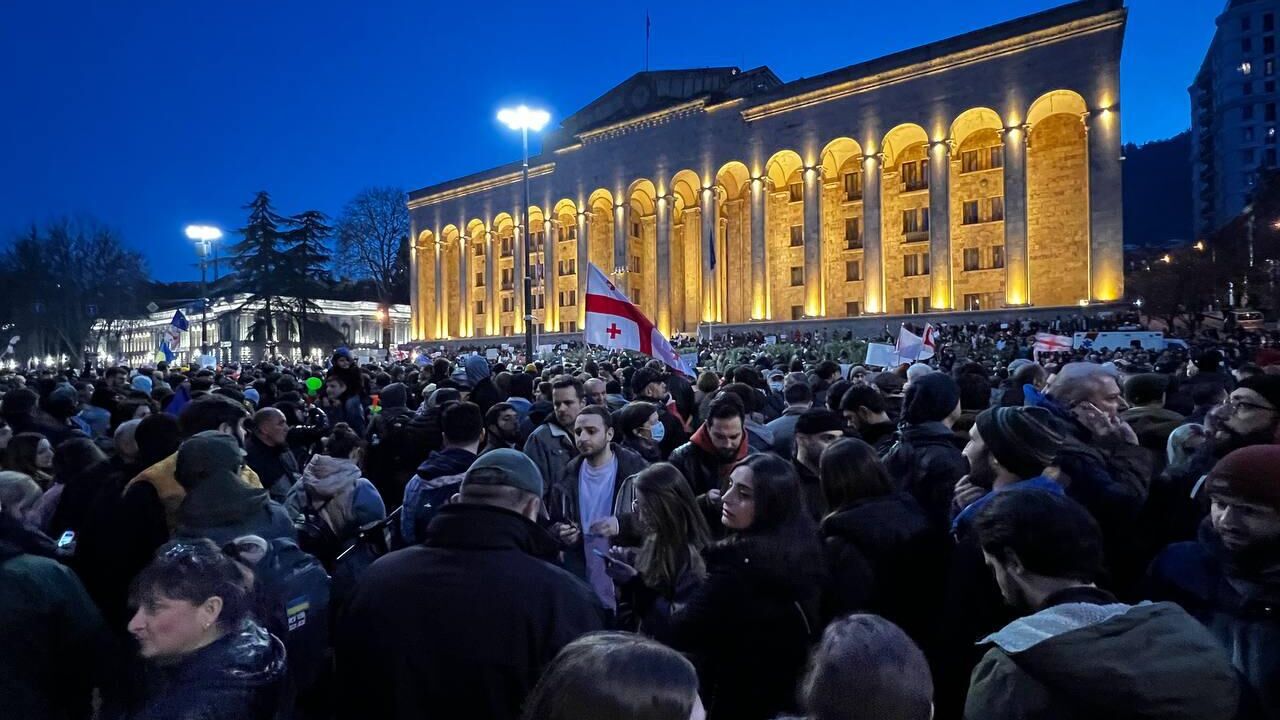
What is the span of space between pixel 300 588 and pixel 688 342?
36.7 m

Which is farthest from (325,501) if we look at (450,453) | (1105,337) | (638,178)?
(638,178)

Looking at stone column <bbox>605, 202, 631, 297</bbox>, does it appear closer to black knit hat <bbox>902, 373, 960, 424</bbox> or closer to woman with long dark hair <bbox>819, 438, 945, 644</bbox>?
black knit hat <bbox>902, 373, 960, 424</bbox>

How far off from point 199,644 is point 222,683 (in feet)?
0.51

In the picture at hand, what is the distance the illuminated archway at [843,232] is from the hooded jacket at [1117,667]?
139 feet

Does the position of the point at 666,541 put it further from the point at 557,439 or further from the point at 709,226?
the point at 709,226

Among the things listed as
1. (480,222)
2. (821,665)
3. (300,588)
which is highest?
(480,222)

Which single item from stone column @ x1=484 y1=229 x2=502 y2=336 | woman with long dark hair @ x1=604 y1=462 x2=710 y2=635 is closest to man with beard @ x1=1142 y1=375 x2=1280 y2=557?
woman with long dark hair @ x1=604 y1=462 x2=710 y2=635

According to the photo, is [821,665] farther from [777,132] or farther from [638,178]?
[638,178]

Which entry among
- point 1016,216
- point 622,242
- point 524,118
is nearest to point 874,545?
point 524,118

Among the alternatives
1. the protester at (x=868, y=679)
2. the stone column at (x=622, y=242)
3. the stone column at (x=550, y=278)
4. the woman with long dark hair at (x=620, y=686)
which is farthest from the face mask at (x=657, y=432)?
the stone column at (x=550, y=278)

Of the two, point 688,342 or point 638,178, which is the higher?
point 638,178

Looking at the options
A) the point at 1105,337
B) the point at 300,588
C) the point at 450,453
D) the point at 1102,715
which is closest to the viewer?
the point at 1102,715

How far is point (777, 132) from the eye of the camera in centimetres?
4316

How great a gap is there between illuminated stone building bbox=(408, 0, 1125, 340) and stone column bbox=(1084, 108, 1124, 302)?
0.27ft
